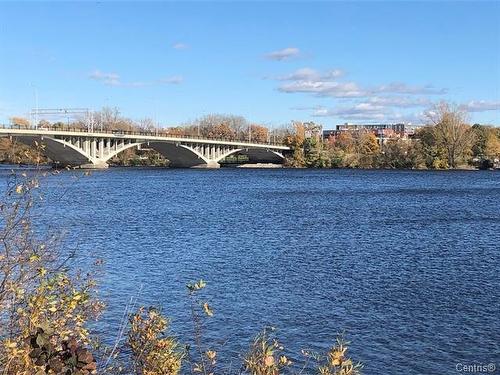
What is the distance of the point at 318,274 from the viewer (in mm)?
18531

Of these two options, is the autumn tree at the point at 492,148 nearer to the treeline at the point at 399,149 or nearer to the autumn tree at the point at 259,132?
the treeline at the point at 399,149

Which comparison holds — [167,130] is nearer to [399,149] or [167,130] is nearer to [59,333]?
[399,149]

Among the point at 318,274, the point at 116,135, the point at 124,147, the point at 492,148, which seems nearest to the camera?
the point at 318,274

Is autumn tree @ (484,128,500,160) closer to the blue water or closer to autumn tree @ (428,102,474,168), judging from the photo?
autumn tree @ (428,102,474,168)

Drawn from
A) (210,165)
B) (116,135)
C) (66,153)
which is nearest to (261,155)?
(210,165)

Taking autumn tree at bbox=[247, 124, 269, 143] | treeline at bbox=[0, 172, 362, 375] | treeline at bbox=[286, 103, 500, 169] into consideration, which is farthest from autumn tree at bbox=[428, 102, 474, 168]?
treeline at bbox=[0, 172, 362, 375]

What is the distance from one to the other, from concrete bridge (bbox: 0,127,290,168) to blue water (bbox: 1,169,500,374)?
37.5 m

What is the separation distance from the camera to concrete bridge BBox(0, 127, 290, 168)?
78.9 meters

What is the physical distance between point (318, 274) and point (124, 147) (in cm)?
7905

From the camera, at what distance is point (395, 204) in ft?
147

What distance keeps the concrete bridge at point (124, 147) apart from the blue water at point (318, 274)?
3746 cm

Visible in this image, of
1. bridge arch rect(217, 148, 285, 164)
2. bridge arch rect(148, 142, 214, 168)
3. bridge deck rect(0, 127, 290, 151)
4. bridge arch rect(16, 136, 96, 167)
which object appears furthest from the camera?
bridge arch rect(217, 148, 285, 164)

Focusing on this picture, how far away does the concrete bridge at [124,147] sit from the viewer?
7888 cm

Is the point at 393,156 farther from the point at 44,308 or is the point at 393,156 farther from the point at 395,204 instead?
the point at 44,308
